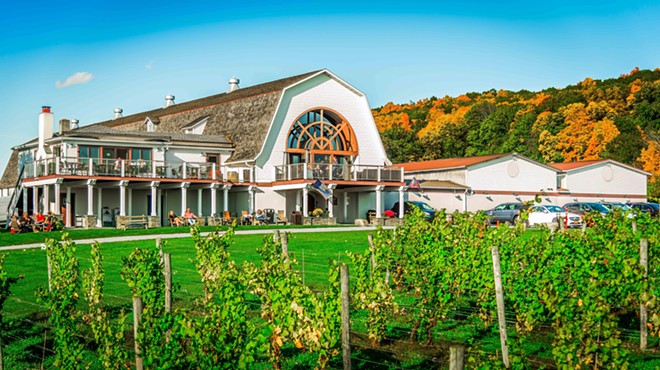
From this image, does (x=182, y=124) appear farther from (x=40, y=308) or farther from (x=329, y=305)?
(x=329, y=305)

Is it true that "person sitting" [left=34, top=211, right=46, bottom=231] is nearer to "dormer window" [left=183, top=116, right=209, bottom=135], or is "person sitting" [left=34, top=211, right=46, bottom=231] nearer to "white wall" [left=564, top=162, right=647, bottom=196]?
"dormer window" [left=183, top=116, right=209, bottom=135]

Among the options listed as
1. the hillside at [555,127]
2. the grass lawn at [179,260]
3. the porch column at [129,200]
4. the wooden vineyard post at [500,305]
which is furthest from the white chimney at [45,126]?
the hillside at [555,127]

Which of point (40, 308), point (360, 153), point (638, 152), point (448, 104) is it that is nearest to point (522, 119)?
point (638, 152)

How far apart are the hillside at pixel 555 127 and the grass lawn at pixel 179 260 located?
41.2 metres

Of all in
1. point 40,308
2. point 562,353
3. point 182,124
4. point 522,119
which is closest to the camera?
point 562,353

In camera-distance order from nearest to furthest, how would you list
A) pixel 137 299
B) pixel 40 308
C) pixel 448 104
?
pixel 137 299, pixel 40 308, pixel 448 104

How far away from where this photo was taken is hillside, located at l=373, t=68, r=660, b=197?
6794cm

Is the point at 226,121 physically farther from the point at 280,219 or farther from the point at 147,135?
the point at 280,219

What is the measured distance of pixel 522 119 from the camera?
263 ft

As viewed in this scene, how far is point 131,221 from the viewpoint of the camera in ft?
116

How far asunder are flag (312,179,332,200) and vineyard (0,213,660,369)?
2465 centimetres

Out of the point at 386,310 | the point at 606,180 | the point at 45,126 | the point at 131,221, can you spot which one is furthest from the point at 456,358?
the point at 606,180

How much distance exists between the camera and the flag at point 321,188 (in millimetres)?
40094

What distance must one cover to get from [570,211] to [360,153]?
41.9 feet
